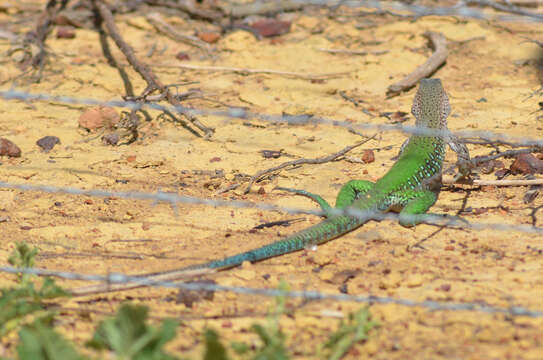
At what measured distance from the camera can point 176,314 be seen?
4.06m

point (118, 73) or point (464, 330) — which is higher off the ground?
point (464, 330)

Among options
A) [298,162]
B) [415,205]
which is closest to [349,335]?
[415,205]

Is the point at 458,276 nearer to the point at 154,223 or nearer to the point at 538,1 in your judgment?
the point at 154,223

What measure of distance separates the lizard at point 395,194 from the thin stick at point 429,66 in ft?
3.81

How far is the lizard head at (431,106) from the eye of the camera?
638 centimetres

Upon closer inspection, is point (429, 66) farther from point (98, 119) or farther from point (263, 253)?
point (263, 253)

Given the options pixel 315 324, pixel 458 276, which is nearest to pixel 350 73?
pixel 458 276

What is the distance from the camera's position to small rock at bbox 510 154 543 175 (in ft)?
19.1

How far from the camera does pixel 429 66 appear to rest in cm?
832

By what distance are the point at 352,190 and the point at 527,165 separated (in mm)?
1598

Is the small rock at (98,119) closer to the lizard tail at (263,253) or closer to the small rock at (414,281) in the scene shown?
the lizard tail at (263,253)

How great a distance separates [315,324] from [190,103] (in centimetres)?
449

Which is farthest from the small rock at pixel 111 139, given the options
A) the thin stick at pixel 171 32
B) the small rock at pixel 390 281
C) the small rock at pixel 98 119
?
the small rock at pixel 390 281

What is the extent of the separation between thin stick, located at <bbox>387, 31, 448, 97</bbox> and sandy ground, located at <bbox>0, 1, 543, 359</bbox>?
13 cm
